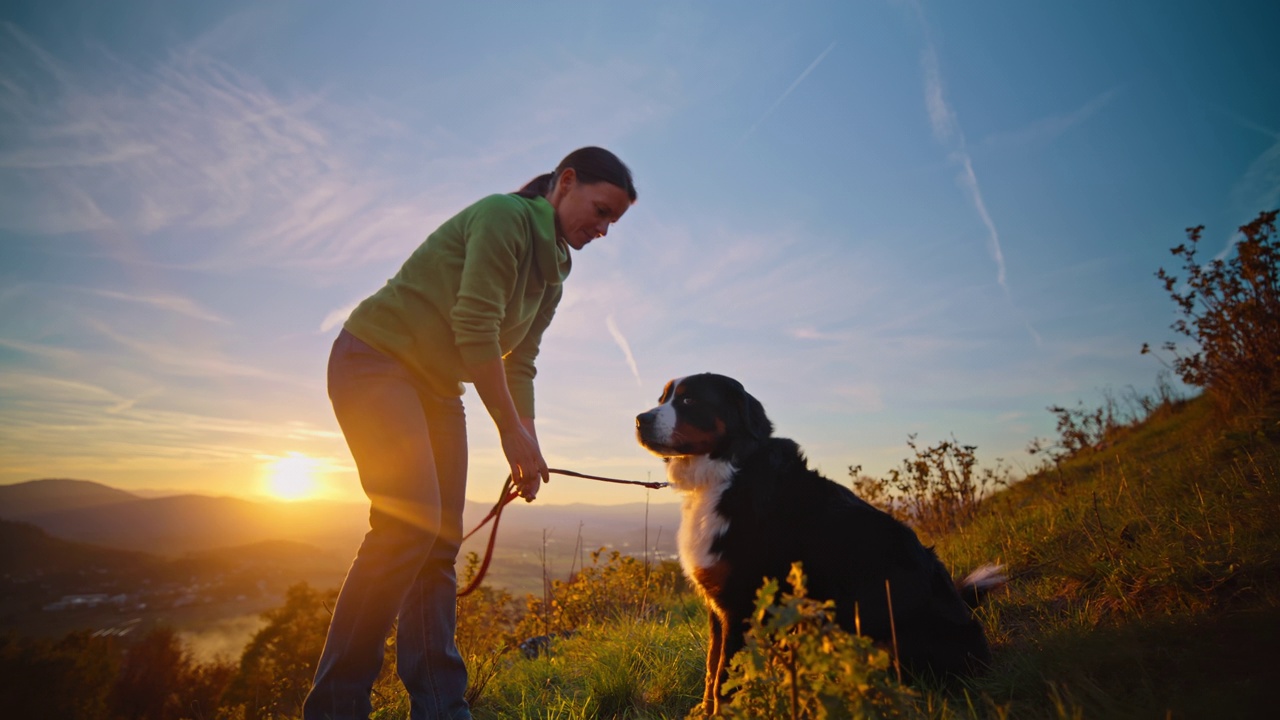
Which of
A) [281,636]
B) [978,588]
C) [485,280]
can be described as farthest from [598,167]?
[281,636]

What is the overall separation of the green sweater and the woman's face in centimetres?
7

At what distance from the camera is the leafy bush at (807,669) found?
120 cm

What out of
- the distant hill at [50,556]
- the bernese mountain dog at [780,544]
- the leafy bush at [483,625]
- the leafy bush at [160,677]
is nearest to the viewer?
the bernese mountain dog at [780,544]

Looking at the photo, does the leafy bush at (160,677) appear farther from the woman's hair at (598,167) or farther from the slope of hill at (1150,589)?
the slope of hill at (1150,589)

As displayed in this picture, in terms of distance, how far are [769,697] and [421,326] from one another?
1.79 meters

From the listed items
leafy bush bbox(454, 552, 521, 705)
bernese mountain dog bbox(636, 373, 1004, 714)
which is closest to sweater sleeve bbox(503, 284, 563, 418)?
bernese mountain dog bbox(636, 373, 1004, 714)

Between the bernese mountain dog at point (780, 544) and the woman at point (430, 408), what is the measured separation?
0.86 meters

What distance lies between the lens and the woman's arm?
2312 millimetres

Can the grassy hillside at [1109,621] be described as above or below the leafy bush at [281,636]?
above

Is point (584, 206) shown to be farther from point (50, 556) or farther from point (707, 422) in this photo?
point (50, 556)

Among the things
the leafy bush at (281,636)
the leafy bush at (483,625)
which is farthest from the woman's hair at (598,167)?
the leafy bush at (281,636)

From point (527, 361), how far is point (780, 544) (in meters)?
1.53

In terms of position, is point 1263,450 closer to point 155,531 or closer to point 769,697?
point 769,697

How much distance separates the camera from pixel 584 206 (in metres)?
2.60
